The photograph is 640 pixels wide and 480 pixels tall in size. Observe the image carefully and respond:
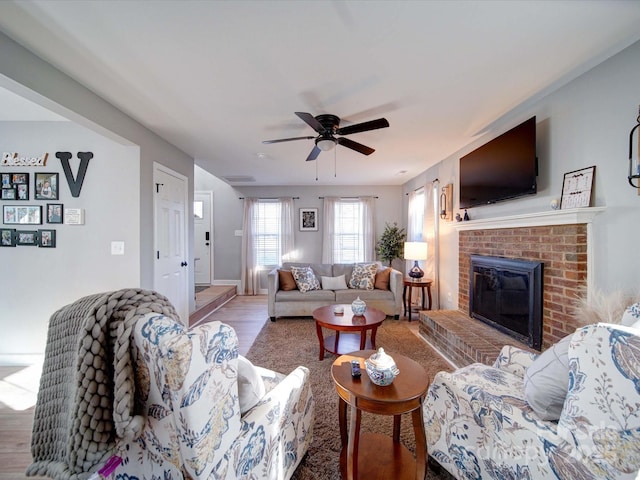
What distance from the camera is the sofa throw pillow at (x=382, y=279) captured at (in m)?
4.25

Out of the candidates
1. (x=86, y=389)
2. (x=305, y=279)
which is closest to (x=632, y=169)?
(x=86, y=389)

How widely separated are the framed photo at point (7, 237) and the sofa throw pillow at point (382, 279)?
4317 millimetres

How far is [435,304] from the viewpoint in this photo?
4.25 metres

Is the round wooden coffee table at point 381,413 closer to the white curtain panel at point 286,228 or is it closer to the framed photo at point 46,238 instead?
the framed photo at point 46,238

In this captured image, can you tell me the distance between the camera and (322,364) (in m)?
2.62

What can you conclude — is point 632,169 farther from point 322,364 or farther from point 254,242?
point 254,242

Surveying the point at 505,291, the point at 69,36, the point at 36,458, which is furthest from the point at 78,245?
the point at 505,291

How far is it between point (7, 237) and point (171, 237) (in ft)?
4.62

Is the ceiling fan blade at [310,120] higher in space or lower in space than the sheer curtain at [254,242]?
higher

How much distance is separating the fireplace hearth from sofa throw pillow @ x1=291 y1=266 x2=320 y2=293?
7.15ft

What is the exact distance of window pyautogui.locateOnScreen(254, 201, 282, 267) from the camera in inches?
232

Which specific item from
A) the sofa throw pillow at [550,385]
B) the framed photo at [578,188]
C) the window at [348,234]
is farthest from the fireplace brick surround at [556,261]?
the window at [348,234]

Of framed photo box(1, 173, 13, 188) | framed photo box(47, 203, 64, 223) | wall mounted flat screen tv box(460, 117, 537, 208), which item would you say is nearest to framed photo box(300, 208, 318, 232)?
wall mounted flat screen tv box(460, 117, 537, 208)

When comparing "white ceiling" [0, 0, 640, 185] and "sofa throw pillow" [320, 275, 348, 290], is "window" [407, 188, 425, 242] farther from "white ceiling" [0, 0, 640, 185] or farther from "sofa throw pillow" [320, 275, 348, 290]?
"white ceiling" [0, 0, 640, 185]
